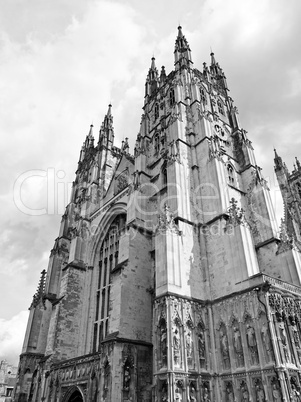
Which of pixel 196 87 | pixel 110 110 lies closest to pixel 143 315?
pixel 196 87

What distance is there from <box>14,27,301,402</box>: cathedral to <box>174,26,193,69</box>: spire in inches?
9.1

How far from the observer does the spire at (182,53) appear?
1110 inches

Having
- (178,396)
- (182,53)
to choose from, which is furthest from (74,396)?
(182,53)

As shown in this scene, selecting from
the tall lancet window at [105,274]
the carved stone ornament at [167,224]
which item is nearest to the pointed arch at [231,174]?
the carved stone ornament at [167,224]

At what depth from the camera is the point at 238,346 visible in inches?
504

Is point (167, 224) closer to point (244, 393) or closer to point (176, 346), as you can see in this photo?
point (176, 346)

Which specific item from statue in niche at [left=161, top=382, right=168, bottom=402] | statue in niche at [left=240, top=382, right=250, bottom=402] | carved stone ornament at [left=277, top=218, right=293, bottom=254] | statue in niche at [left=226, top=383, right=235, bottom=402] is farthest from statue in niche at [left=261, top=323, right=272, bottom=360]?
carved stone ornament at [left=277, top=218, right=293, bottom=254]

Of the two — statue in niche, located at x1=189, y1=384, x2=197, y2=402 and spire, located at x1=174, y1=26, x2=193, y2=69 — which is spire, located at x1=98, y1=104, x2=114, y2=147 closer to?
spire, located at x1=174, y1=26, x2=193, y2=69

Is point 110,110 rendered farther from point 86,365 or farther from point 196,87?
point 86,365

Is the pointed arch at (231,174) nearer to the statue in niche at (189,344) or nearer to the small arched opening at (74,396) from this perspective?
the statue in niche at (189,344)

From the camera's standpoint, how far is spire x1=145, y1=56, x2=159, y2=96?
32250mm

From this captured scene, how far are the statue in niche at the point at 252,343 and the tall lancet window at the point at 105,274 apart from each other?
9729mm

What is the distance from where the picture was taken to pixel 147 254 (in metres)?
18.3

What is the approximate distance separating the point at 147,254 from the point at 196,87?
15.2 meters
